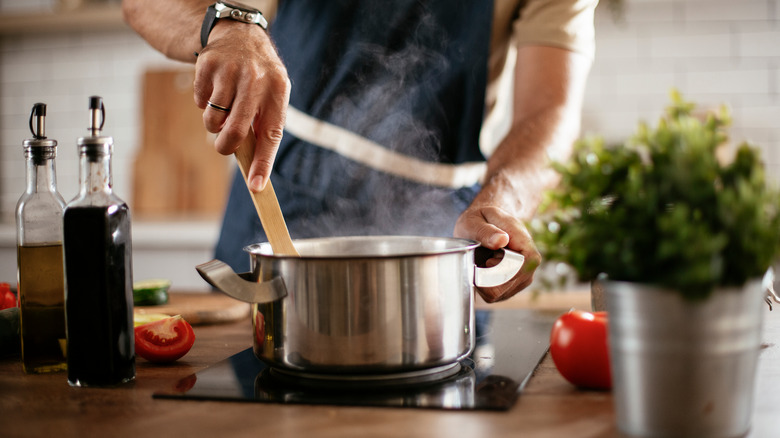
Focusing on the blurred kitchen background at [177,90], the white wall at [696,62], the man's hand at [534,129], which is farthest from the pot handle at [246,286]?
the white wall at [696,62]

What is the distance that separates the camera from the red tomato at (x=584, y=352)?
711mm

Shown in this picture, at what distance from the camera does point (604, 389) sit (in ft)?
2.39

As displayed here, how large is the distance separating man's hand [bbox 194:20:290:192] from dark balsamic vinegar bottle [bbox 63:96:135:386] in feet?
0.48

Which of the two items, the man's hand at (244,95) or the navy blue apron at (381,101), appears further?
the navy blue apron at (381,101)

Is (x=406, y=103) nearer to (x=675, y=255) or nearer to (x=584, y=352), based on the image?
(x=584, y=352)

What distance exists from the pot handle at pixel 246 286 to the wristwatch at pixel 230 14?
38cm

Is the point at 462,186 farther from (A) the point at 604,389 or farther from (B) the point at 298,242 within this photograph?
(A) the point at 604,389

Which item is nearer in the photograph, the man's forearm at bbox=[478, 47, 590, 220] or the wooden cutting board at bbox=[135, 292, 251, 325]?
the wooden cutting board at bbox=[135, 292, 251, 325]

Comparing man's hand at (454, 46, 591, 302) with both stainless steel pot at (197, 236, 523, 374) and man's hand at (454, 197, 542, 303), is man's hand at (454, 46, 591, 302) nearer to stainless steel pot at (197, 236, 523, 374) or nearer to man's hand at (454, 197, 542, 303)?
man's hand at (454, 197, 542, 303)

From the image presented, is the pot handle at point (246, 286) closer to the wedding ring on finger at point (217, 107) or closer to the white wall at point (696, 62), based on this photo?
the wedding ring on finger at point (217, 107)

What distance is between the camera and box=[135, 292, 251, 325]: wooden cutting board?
46.1 inches

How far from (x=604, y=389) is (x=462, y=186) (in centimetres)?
80

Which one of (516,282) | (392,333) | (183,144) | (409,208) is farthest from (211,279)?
(183,144)

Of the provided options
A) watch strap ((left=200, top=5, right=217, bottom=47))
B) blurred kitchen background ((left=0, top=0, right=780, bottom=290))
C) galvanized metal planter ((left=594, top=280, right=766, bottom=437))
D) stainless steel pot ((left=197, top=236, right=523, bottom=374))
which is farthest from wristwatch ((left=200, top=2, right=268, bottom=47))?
blurred kitchen background ((left=0, top=0, right=780, bottom=290))
